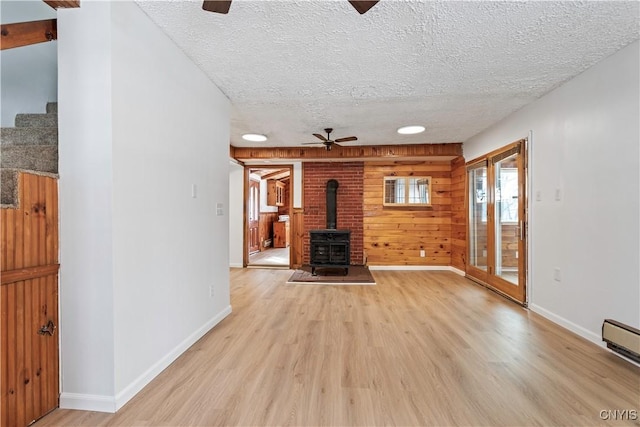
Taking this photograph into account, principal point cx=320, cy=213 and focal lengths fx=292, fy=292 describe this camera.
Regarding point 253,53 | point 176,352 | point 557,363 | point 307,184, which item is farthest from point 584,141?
point 307,184

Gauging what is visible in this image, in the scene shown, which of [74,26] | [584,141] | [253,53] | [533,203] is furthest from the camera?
[533,203]

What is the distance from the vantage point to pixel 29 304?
57.1 inches

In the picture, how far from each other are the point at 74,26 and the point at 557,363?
368 centimetres

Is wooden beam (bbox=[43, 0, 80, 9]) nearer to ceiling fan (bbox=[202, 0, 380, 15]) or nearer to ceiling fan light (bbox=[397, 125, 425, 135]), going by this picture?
ceiling fan (bbox=[202, 0, 380, 15])

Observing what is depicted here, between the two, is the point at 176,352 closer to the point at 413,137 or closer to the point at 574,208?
the point at 574,208

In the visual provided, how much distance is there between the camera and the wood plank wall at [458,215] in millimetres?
5141

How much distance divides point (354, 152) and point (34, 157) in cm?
442

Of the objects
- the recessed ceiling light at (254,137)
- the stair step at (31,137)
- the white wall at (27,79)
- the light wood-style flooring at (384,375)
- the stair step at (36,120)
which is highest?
the recessed ceiling light at (254,137)

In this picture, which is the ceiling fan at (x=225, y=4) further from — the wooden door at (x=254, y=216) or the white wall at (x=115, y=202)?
the wooden door at (x=254, y=216)

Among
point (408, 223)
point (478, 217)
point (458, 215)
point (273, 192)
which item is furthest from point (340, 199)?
point (273, 192)

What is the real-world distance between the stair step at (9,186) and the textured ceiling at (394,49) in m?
1.17

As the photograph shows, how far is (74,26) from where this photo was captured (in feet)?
5.12

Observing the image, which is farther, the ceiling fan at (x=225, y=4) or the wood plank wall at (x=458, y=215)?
the wood plank wall at (x=458, y=215)

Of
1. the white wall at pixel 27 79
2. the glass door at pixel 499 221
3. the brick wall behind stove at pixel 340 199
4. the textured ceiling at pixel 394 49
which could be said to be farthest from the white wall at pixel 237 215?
the glass door at pixel 499 221
